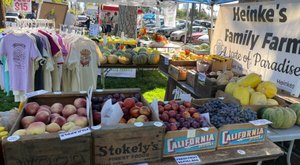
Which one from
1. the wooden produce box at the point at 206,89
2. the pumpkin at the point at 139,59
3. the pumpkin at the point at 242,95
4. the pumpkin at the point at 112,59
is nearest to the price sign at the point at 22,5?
the pumpkin at the point at 112,59

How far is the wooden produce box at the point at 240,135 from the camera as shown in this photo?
167 cm

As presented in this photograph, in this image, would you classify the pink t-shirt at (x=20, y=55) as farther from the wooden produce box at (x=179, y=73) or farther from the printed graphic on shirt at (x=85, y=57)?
the wooden produce box at (x=179, y=73)

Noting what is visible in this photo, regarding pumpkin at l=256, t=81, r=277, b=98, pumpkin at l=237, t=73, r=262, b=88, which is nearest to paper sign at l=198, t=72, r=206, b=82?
pumpkin at l=237, t=73, r=262, b=88

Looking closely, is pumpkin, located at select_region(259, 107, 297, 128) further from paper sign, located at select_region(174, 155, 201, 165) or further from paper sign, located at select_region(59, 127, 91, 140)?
paper sign, located at select_region(59, 127, 91, 140)

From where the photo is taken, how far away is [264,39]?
3373 mm

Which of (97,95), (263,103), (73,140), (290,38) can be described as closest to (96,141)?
(73,140)

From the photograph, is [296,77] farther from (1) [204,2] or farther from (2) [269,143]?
Answer: (1) [204,2]

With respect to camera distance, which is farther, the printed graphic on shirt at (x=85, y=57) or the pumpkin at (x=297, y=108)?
the printed graphic on shirt at (x=85, y=57)

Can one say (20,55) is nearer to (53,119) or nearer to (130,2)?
(53,119)

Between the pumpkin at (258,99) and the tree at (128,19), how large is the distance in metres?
8.98

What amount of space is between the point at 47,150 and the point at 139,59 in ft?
11.9

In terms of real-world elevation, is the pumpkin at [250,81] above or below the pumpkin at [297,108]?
above

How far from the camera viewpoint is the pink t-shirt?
3.07m

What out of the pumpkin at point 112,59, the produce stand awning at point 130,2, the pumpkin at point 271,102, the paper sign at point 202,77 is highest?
the produce stand awning at point 130,2
